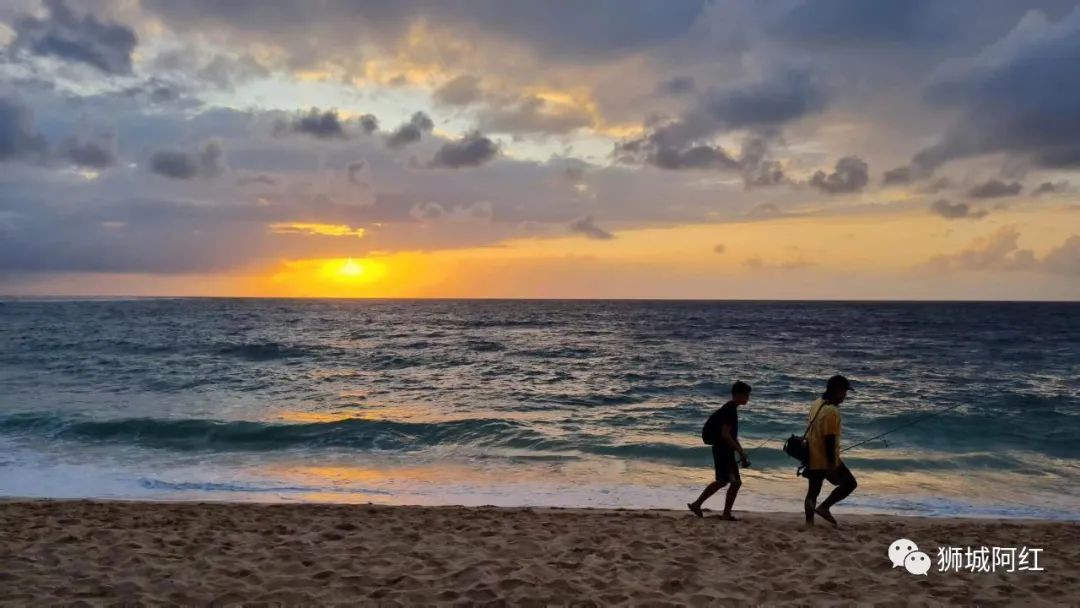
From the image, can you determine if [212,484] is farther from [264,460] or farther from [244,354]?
[244,354]

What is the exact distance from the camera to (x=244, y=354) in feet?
112

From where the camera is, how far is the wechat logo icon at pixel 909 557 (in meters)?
6.18

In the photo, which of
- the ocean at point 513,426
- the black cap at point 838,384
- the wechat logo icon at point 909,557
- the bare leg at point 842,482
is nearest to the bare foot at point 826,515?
the bare leg at point 842,482

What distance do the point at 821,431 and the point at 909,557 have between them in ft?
4.99

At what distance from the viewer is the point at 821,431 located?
7543 millimetres

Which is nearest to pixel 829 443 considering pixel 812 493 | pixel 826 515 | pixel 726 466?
pixel 812 493

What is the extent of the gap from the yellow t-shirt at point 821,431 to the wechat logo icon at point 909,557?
1036 millimetres

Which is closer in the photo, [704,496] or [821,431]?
[821,431]

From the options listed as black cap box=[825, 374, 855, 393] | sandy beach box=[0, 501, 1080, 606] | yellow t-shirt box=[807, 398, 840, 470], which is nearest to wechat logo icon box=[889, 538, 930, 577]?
sandy beach box=[0, 501, 1080, 606]

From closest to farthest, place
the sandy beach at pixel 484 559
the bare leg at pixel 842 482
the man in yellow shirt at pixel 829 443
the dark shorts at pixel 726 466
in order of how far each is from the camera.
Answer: the sandy beach at pixel 484 559 < the man in yellow shirt at pixel 829 443 < the bare leg at pixel 842 482 < the dark shorts at pixel 726 466

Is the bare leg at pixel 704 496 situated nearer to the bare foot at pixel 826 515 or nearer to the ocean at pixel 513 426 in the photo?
the bare foot at pixel 826 515

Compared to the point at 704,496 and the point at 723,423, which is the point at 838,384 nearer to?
the point at 723,423

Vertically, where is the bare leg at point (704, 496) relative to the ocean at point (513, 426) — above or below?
above

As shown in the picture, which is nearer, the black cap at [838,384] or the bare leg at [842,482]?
the black cap at [838,384]
